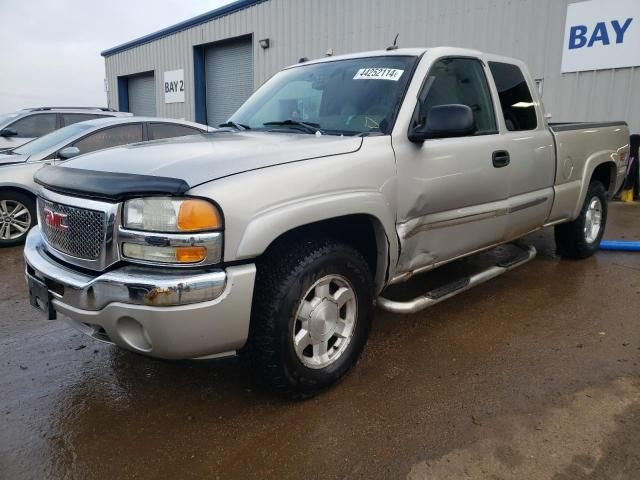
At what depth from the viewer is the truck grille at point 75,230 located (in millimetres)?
2256

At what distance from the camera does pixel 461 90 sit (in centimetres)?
354

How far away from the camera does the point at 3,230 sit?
238 inches

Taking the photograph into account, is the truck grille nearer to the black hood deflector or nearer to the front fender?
the black hood deflector

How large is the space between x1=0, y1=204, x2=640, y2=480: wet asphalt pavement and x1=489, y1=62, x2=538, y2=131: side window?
4.94 feet

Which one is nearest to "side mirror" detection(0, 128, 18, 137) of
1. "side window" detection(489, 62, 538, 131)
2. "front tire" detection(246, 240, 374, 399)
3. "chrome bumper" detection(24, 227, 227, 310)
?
"chrome bumper" detection(24, 227, 227, 310)

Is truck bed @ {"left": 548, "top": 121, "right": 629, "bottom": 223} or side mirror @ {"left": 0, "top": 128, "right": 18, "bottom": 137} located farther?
side mirror @ {"left": 0, "top": 128, "right": 18, "bottom": 137}

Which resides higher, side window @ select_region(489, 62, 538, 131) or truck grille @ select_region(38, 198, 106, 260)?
side window @ select_region(489, 62, 538, 131)

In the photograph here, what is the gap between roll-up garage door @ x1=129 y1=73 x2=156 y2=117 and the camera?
20344 mm

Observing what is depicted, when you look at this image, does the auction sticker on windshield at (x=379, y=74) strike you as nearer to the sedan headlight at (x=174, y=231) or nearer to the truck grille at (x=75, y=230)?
the sedan headlight at (x=174, y=231)

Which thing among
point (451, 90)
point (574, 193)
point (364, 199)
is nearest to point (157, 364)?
point (364, 199)

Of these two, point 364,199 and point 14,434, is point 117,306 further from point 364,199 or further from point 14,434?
point 364,199

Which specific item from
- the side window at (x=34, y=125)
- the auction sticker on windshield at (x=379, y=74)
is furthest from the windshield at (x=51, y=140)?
the auction sticker on windshield at (x=379, y=74)

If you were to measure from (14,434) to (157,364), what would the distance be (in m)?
0.84

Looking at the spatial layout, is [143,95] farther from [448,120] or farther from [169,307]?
[169,307]
